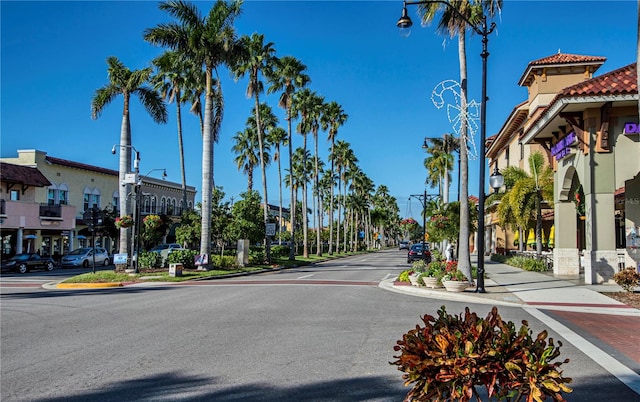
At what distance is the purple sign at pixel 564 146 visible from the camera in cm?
2061

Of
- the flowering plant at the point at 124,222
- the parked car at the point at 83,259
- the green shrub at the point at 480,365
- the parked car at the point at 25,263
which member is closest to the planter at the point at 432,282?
the green shrub at the point at 480,365

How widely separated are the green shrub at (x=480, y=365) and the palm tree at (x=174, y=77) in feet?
90.8

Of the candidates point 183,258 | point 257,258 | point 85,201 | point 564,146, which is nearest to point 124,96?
point 183,258

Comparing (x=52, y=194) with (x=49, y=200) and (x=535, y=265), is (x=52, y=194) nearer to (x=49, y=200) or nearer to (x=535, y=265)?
(x=49, y=200)

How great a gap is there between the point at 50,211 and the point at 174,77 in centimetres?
1606

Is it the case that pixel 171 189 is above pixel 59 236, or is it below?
above

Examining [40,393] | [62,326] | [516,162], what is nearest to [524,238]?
[516,162]

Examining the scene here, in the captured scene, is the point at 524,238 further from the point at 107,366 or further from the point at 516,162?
the point at 107,366

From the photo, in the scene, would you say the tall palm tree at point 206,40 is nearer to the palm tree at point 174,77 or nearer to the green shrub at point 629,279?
the palm tree at point 174,77

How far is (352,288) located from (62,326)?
36.2 feet

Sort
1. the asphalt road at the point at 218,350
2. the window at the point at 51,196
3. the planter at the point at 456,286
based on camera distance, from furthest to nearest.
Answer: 1. the window at the point at 51,196
2. the planter at the point at 456,286
3. the asphalt road at the point at 218,350

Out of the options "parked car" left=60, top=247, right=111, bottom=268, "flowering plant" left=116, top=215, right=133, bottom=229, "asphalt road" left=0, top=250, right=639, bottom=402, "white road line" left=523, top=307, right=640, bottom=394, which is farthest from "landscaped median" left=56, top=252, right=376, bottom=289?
"white road line" left=523, top=307, right=640, bottom=394

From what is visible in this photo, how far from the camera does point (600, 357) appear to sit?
831 centimetres

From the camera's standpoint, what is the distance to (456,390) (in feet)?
12.3
